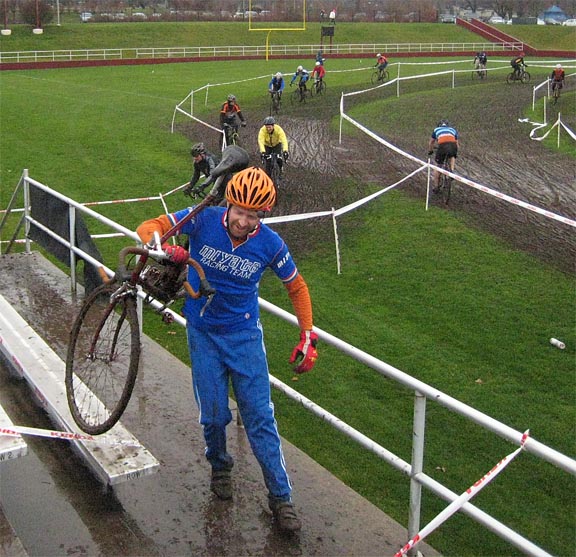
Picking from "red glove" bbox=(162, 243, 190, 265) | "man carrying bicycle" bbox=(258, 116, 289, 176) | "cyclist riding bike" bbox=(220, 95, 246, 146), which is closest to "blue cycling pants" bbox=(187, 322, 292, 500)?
"red glove" bbox=(162, 243, 190, 265)

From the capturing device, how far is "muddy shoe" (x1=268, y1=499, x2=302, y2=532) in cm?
472

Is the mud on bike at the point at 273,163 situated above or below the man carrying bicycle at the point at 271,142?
below

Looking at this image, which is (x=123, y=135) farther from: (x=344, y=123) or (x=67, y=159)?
(x=344, y=123)

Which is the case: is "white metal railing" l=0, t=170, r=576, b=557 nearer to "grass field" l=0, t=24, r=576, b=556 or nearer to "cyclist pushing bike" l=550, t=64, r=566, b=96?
"grass field" l=0, t=24, r=576, b=556

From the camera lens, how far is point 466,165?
20.2 meters

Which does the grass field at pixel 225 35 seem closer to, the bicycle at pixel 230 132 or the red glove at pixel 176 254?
the bicycle at pixel 230 132

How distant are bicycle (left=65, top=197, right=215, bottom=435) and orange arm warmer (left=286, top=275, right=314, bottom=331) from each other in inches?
20.8

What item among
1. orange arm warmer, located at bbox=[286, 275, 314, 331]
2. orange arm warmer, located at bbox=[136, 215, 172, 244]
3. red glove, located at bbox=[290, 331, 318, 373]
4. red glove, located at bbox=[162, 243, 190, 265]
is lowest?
red glove, located at bbox=[290, 331, 318, 373]

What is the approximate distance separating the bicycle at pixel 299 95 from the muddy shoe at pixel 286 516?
28.4 m

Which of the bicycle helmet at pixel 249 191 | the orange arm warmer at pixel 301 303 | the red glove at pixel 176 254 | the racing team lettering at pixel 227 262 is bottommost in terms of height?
the orange arm warmer at pixel 301 303

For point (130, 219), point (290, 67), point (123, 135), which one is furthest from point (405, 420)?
point (290, 67)

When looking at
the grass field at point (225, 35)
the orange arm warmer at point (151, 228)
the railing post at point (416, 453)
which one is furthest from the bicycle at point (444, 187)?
the grass field at point (225, 35)

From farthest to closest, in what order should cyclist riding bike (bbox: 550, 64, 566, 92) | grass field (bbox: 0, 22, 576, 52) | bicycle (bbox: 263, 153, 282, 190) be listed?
grass field (bbox: 0, 22, 576, 52)
cyclist riding bike (bbox: 550, 64, 566, 92)
bicycle (bbox: 263, 153, 282, 190)

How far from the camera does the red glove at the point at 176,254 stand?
4383mm
